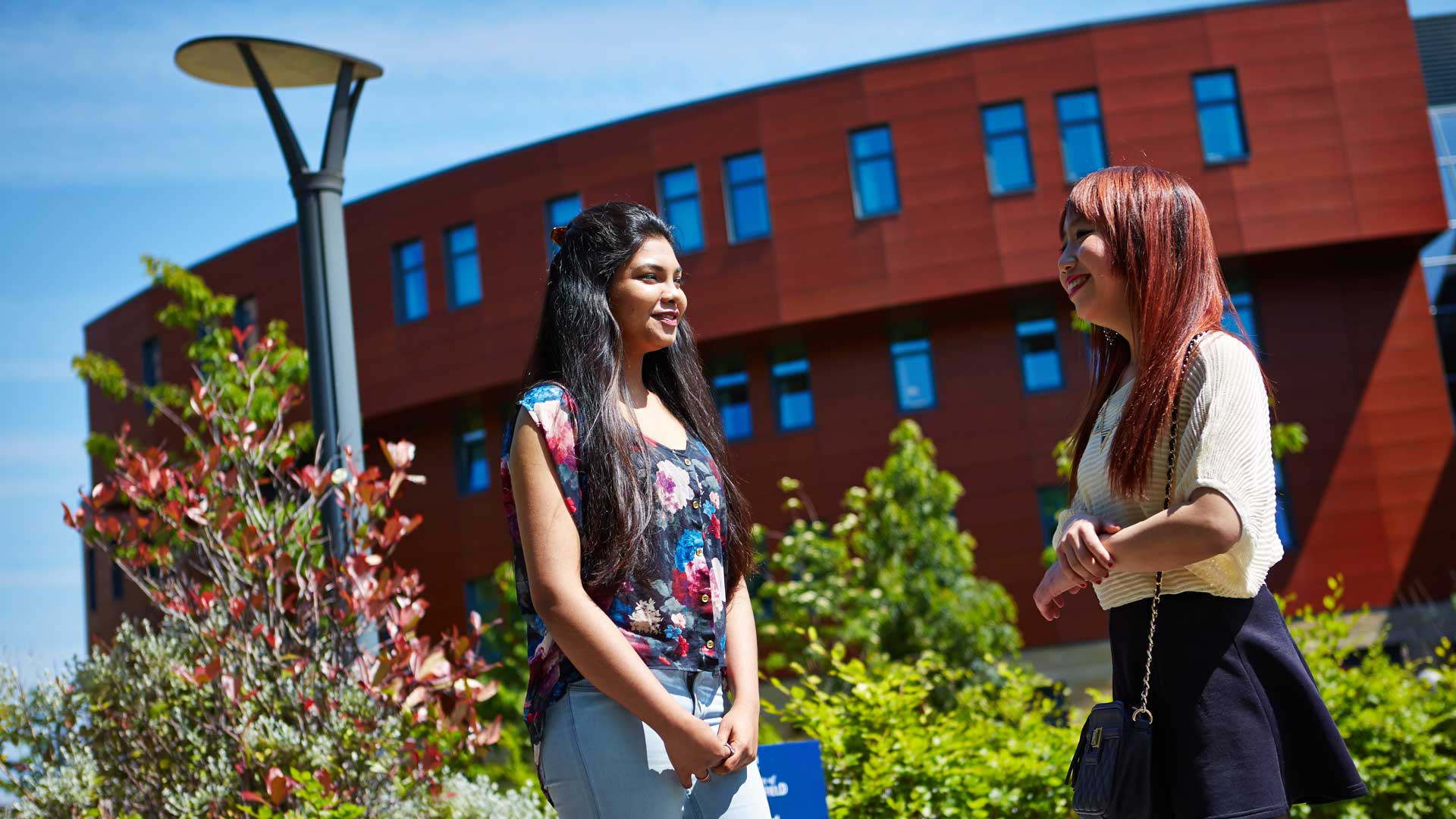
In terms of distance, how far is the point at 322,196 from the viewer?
23.0 ft

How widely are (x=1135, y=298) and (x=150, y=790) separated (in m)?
4.49

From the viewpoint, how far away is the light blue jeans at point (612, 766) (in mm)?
2633

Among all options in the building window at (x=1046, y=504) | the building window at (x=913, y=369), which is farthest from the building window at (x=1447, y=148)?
the building window at (x=913, y=369)

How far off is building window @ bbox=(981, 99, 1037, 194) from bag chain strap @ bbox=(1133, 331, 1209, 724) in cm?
2519

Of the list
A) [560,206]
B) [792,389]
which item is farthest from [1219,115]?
[560,206]

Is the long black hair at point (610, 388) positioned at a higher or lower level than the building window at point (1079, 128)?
lower

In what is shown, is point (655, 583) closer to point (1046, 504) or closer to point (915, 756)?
point (915, 756)

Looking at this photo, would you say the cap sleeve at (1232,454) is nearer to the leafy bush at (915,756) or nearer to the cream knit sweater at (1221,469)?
the cream knit sweater at (1221,469)

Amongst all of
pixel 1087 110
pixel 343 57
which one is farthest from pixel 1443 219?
pixel 343 57

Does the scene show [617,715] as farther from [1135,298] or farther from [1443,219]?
[1443,219]

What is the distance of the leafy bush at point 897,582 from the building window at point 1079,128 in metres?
8.93

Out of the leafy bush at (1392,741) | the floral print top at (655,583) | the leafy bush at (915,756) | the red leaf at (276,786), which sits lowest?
the leafy bush at (1392,741)

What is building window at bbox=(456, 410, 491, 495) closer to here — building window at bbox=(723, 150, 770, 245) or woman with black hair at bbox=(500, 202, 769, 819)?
building window at bbox=(723, 150, 770, 245)

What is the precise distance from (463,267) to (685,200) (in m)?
5.79
